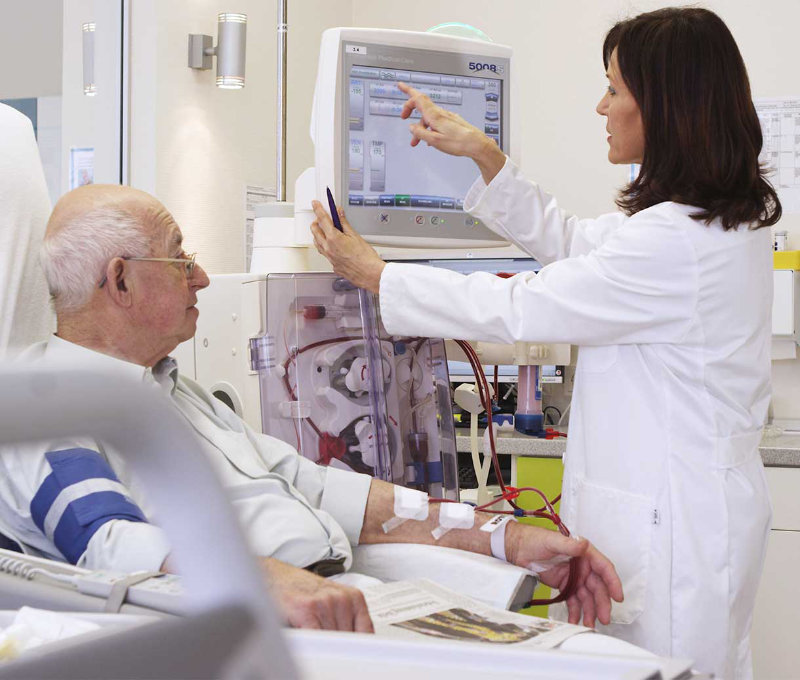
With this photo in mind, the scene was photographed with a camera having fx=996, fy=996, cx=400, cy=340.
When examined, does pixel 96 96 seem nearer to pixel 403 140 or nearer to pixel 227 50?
pixel 227 50

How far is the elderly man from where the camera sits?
1336 mm

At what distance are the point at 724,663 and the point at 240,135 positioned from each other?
229 centimetres

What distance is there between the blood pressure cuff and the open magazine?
363mm

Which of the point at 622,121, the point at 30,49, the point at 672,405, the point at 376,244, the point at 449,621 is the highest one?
the point at 30,49

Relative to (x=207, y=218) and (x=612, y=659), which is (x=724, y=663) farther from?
(x=207, y=218)

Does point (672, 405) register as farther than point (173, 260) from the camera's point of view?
No

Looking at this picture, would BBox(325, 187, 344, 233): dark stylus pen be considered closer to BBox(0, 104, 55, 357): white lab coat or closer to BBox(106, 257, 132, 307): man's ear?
BBox(106, 257, 132, 307): man's ear

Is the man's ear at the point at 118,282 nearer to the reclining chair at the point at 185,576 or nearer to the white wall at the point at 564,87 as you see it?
the reclining chair at the point at 185,576

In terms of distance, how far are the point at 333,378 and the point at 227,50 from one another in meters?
1.48

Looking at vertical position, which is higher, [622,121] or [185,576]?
[622,121]

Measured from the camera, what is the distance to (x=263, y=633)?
0.37 m

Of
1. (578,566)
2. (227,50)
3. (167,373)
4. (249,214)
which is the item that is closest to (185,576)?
(578,566)

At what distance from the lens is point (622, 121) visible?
5.54 ft

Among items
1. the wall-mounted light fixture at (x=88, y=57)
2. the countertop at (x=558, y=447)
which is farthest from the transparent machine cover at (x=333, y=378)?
the wall-mounted light fixture at (x=88, y=57)
